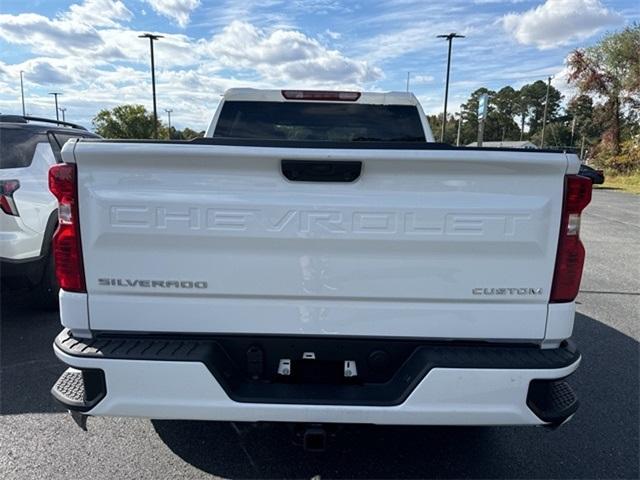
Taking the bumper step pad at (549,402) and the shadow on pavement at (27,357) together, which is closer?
the bumper step pad at (549,402)

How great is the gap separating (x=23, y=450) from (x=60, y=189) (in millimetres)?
1745

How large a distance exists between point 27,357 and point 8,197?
1517mm

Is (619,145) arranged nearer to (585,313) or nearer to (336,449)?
(585,313)

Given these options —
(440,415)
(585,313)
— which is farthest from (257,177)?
(585,313)

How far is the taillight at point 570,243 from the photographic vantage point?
211cm

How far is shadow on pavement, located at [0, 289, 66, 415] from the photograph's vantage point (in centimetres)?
339

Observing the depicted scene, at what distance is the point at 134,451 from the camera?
2832mm

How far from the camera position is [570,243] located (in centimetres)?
214

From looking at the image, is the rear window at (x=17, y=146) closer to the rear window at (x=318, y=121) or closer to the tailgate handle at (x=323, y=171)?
the rear window at (x=318, y=121)

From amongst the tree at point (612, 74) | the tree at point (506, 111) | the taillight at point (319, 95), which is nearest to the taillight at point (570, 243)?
the taillight at point (319, 95)

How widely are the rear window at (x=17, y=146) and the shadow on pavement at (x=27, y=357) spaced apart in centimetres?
161

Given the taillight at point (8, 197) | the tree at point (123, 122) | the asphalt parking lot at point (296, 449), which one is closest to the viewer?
the asphalt parking lot at point (296, 449)

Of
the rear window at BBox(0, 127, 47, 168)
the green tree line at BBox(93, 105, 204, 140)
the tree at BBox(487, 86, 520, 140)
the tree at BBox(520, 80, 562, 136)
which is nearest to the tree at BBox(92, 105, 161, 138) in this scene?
the green tree line at BBox(93, 105, 204, 140)

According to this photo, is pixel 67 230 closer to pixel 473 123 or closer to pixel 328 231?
pixel 328 231
